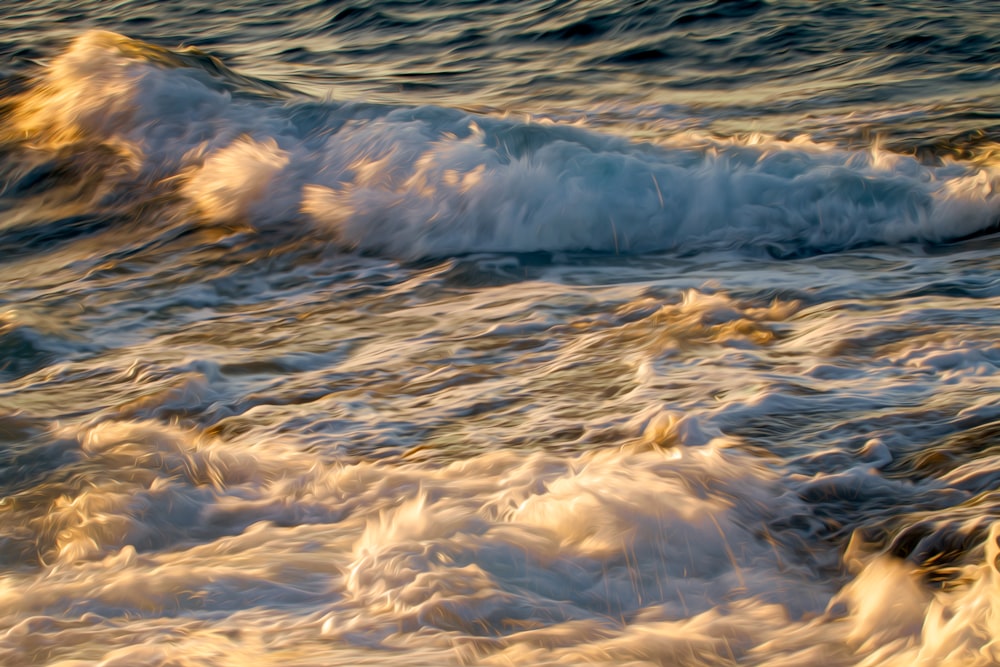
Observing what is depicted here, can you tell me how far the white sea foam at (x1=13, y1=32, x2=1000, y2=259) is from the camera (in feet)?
15.2

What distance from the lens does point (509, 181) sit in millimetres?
5074

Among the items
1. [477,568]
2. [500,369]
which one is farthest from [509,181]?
[477,568]

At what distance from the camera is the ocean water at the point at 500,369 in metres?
2.03

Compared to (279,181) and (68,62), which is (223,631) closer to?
(279,181)

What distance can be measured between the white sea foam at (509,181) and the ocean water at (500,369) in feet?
0.07

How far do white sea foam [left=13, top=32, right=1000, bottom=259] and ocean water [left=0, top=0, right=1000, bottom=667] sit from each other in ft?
0.07

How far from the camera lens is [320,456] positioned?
270cm

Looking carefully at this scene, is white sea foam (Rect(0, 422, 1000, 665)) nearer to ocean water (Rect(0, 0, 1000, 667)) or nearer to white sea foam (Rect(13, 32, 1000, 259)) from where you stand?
ocean water (Rect(0, 0, 1000, 667))

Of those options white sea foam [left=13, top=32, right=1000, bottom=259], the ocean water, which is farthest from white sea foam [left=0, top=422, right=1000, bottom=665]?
white sea foam [left=13, top=32, right=1000, bottom=259]

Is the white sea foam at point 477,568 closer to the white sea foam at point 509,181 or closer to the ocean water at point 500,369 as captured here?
the ocean water at point 500,369

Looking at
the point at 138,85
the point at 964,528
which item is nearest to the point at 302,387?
the point at 964,528

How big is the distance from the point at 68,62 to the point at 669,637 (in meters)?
6.08

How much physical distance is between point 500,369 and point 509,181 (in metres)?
1.98

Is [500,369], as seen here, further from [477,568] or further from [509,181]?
[509,181]
